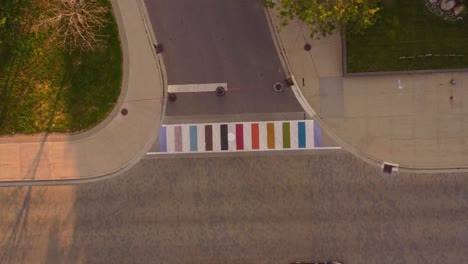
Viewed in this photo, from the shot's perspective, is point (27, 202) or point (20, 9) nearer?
point (20, 9)

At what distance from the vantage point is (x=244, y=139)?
20922mm

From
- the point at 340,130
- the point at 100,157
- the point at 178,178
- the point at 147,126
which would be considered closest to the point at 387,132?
the point at 340,130

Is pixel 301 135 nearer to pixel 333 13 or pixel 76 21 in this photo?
pixel 333 13

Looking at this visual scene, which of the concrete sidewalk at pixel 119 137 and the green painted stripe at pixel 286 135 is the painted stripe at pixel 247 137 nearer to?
the green painted stripe at pixel 286 135

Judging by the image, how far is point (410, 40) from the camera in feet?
65.8

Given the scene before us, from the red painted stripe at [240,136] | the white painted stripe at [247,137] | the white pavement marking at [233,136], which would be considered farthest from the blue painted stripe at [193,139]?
the white painted stripe at [247,137]

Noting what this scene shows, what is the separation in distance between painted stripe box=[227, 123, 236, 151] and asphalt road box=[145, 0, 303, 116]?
0.73m

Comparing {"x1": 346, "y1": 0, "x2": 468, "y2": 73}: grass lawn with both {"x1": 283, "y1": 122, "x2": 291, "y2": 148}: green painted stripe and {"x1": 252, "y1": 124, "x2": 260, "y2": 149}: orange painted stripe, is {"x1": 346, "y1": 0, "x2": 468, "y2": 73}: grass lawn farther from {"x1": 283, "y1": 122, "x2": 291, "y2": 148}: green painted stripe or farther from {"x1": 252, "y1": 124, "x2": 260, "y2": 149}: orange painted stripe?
{"x1": 252, "y1": 124, "x2": 260, "y2": 149}: orange painted stripe

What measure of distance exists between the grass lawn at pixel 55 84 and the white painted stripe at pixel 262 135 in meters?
7.36

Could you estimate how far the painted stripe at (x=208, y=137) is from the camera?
68.9 ft

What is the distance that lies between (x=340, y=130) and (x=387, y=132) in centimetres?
225

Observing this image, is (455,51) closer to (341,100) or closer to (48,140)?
(341,100)

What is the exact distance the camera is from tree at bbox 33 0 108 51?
19.9 meters

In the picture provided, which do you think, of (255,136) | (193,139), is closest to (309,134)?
(255,136)
